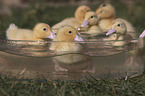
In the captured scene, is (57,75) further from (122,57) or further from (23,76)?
(122,57)

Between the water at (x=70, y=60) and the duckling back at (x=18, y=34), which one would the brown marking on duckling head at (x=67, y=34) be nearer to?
the water at (x=70, y=60)

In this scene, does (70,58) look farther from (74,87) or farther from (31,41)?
(31,41)

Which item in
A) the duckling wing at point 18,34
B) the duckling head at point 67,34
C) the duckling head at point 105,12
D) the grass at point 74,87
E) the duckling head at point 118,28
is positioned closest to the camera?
the grass at point 74,87

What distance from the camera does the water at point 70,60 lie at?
1765 millimetres

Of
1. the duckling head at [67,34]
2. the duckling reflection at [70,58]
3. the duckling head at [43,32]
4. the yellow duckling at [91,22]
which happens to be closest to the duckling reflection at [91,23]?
the yellow duckling at [91,22]

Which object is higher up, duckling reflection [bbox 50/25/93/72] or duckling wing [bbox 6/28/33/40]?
duckling wing [bbox 6/28/33/40]

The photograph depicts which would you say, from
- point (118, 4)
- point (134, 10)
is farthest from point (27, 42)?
point (118, 4)

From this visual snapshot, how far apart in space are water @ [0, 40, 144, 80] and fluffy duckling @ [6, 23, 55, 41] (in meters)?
0.36

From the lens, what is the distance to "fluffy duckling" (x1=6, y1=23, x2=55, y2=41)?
7.02 feet

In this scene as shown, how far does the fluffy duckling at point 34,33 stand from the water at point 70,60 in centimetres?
36

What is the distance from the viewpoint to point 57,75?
184 centimetres

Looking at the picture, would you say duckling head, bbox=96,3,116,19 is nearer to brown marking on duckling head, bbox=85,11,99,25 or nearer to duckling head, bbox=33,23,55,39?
brown marking on duckling head, bbox=85,11,99,25

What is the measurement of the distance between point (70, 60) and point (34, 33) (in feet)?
2.07

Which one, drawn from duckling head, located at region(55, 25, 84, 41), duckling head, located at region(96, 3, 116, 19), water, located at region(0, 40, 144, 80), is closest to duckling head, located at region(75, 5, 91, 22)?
duckling head, located at region(96, 3, 116, 19)
